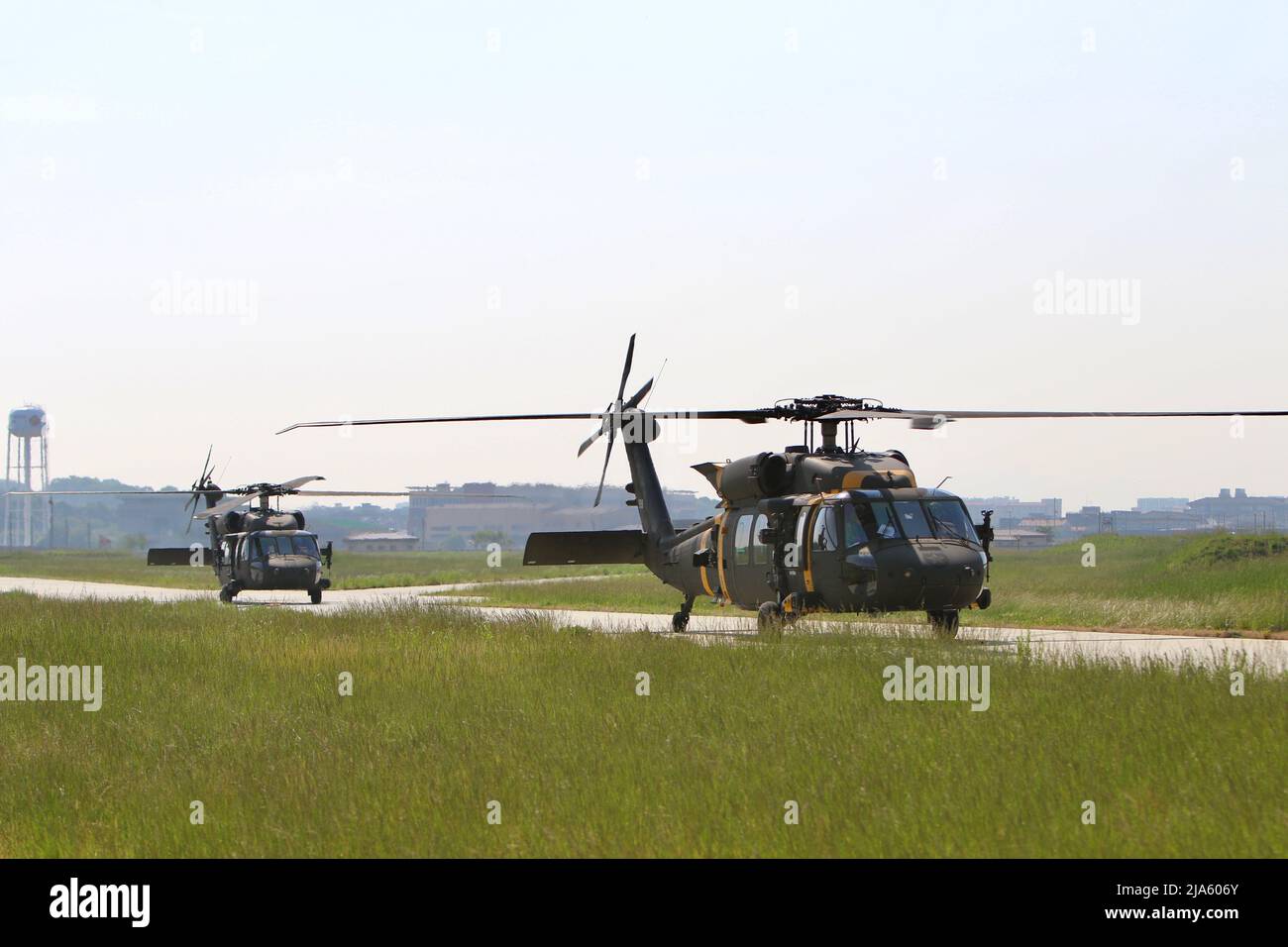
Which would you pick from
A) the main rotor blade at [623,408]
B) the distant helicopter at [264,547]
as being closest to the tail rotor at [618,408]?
the main rotor blade at [623,408]

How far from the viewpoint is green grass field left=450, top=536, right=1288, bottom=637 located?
2295cm

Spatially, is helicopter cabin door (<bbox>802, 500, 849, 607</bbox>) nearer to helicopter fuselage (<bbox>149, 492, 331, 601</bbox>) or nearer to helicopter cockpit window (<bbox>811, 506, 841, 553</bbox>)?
helicopter cockpit window (<bbox>811, 506, 841, 553</bbox>)

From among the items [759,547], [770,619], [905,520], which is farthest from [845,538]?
[759,547]

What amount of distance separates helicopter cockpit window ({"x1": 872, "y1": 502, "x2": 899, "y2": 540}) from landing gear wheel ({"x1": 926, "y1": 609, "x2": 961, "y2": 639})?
4.71ft

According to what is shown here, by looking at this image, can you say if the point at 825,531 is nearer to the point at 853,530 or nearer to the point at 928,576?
the point at 853,530

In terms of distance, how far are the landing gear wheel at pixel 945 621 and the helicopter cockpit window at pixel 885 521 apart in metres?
1.44

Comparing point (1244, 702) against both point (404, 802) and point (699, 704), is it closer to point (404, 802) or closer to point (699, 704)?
point (699, 704)

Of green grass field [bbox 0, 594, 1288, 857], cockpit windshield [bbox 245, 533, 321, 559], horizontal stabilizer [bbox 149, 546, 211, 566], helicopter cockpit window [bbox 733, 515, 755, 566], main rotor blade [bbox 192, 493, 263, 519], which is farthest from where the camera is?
horizontal stabilizer [bbox 149, 546, 211, 566]

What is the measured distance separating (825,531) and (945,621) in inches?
89.4

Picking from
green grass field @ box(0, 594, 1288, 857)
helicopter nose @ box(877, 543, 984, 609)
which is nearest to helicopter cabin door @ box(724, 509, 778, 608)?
helicopter nose @ box(877, 543, 984, 609)

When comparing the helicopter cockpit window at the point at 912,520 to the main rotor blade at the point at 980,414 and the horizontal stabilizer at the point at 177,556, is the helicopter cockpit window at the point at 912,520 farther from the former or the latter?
the horizontal stabilizer at the point at 177,556

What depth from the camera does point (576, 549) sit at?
22.9 meters
